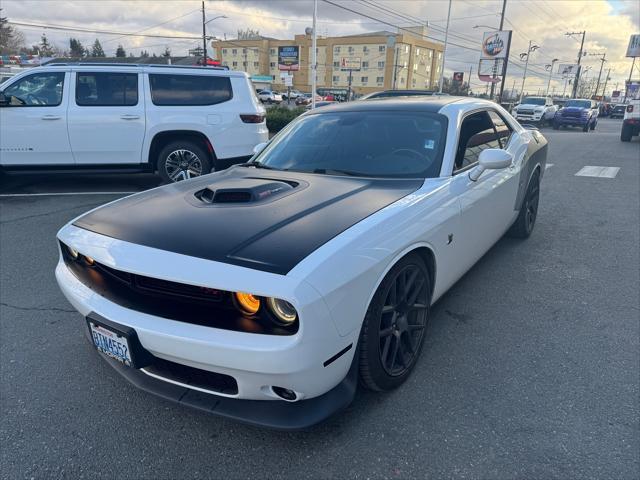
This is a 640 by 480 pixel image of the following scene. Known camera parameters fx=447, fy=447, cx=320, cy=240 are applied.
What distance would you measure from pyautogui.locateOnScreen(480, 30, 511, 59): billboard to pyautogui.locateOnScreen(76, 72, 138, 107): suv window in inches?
1475

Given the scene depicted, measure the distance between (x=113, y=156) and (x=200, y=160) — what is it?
1281 millimetres

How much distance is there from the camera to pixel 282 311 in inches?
71.7

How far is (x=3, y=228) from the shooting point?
17.5ft

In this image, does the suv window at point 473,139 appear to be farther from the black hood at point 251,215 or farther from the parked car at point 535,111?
the parked car at point 535,111

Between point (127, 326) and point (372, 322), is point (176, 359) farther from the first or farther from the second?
point (372, 322)

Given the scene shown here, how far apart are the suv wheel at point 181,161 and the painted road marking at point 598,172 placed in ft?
25.7

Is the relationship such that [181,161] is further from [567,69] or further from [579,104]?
[567,69]

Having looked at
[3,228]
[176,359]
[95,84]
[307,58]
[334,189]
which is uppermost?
[307,58]

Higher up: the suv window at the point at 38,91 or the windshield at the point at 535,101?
the windshield at the point at 535,101

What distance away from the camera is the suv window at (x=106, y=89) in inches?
261

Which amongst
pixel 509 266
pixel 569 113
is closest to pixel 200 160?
pixel 509 266

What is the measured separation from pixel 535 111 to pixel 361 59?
73.0 meters

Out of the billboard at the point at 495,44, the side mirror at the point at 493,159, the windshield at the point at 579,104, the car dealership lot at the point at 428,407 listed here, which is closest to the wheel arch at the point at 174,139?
the car dealership lot at the point at 428,407

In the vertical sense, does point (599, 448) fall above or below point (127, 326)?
below
